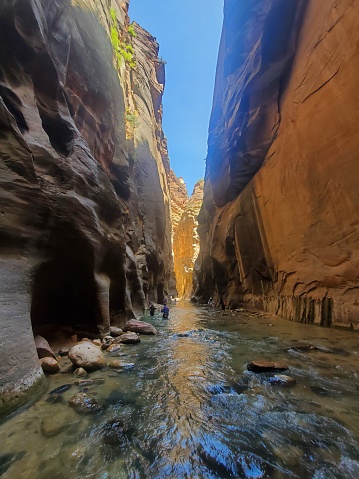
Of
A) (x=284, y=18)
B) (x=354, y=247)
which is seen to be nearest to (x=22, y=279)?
(x=354, y=247)

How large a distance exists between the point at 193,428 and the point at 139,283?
35.4 feet

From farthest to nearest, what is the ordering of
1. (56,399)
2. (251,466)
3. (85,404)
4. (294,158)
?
(294,158) < (56,399) < (85,404) < (251,466)

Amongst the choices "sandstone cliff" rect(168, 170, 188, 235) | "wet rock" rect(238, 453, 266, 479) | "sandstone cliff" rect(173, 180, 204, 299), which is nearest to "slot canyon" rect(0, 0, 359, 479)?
"wet rock" rect(238, 453, 266, 479)

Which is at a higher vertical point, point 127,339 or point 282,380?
point 282,380

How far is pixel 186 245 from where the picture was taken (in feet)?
198

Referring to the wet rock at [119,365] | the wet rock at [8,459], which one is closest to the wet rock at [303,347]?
the wet rock at [119,365]

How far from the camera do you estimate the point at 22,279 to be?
375 cm

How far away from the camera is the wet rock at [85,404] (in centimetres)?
254

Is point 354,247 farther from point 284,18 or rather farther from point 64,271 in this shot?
point 284,18

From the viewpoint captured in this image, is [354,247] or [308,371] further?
[354,247]

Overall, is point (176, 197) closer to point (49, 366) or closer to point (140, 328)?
point (140, 328)

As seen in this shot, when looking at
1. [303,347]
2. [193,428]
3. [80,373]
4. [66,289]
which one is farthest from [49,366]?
[303,347]

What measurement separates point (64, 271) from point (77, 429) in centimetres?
374

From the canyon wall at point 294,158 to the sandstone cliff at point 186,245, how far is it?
39.2m
